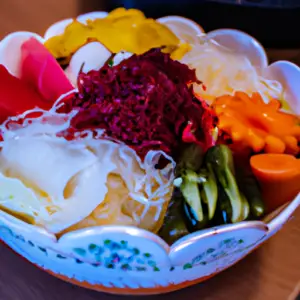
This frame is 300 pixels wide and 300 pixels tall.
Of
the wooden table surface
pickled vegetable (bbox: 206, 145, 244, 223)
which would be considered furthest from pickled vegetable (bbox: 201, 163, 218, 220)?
the wooden table surface

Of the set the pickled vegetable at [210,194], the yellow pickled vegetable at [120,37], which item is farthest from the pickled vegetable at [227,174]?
the yellow pickled vegetable at [120,37]

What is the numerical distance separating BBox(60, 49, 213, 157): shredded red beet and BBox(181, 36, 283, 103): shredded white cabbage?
0.35 ft

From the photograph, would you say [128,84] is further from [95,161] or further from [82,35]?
[82,35]

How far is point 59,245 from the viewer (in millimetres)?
442

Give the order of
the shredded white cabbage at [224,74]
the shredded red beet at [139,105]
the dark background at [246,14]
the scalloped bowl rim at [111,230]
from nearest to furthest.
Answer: the scalloped bowl rim at [111,230] < the shredded red beet at [139,105] < the shredded white cabbage at [224,74] < the dark background at [246,14]

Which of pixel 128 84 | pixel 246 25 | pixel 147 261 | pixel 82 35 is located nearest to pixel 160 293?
pixel 147 261

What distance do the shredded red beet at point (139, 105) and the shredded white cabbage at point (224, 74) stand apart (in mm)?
108

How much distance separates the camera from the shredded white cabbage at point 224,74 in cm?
67

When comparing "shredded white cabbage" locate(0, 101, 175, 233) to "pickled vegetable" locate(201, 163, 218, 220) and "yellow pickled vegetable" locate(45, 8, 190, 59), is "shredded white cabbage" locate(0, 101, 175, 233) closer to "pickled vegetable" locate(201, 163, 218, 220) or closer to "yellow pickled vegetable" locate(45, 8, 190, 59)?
"pickled vegetable" locate(201, 163, 218, 220)

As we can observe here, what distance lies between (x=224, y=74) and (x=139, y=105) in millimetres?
215

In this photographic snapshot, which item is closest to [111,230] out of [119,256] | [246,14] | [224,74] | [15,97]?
[119,256]

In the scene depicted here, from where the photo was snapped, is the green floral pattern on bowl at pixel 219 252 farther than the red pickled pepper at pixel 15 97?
No

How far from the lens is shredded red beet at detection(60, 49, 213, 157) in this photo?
1.73ft

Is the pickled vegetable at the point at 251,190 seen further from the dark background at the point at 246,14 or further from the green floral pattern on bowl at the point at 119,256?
the dark background at the point at 246,14
